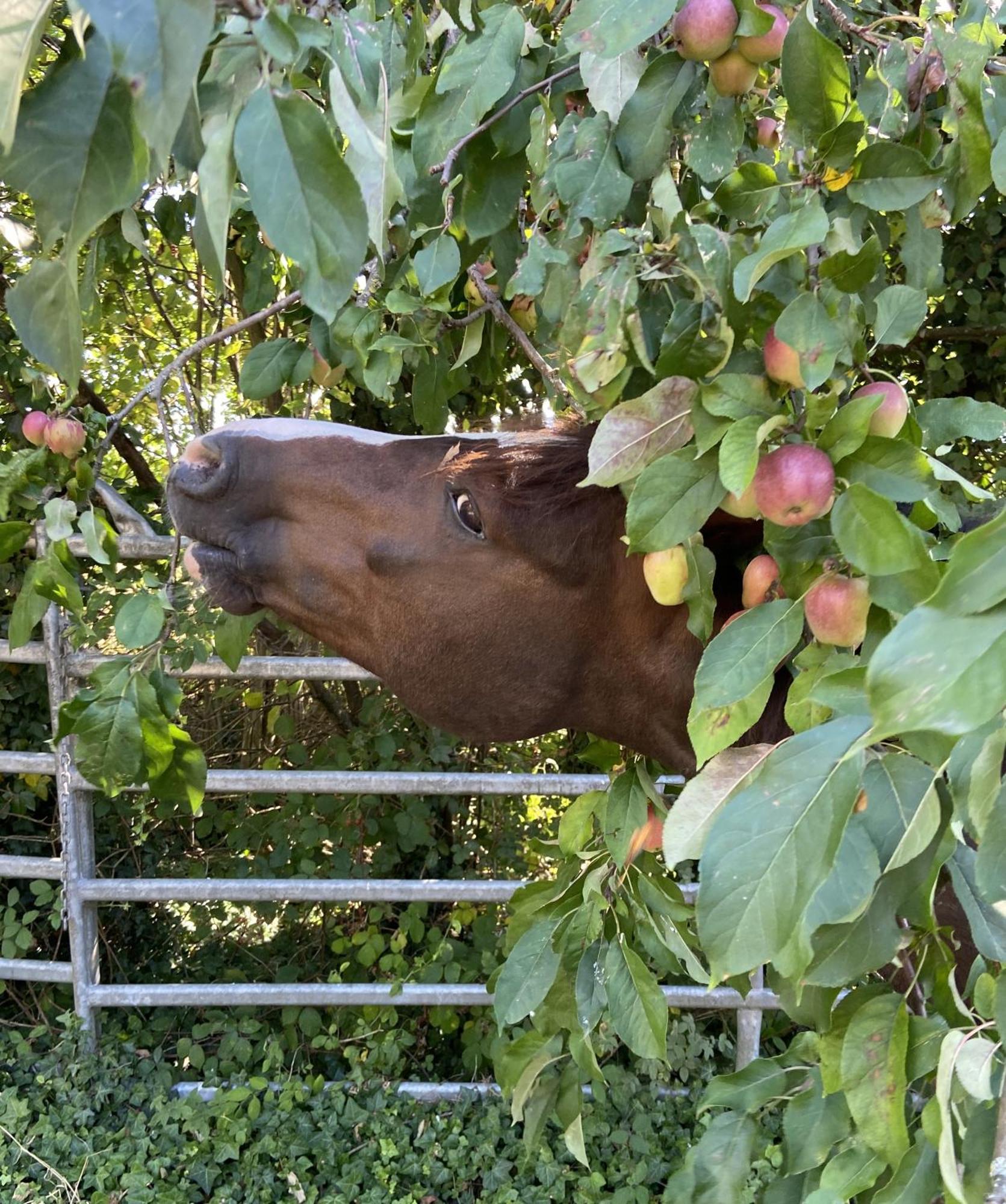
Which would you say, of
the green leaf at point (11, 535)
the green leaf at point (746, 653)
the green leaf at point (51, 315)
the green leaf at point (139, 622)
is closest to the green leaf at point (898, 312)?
the green leaf at point (746, 653)

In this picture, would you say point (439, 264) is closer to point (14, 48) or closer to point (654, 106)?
point (654, 106)

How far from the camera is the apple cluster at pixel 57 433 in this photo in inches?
59.1

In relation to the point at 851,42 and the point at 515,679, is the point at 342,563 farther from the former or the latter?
the point at 851,42

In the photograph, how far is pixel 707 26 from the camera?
64 centimetres

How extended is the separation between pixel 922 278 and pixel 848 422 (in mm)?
290

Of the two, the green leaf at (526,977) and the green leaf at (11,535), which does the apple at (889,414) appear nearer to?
the green leaf at (526,977)

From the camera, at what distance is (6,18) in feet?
1.16

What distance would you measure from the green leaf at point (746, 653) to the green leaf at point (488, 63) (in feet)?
1.46

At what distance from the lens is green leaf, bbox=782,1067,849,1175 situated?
730 mm

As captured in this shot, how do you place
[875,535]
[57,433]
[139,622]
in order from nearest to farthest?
1. [875,535]
2. [139,622]
3. [57,433]

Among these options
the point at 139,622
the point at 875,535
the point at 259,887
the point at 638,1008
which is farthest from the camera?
the point at 259,887

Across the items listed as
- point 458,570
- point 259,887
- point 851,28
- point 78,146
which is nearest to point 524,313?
point 458,570

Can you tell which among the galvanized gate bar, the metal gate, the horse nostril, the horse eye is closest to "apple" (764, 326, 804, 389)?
the horse eye

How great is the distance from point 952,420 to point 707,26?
35 centimetres
